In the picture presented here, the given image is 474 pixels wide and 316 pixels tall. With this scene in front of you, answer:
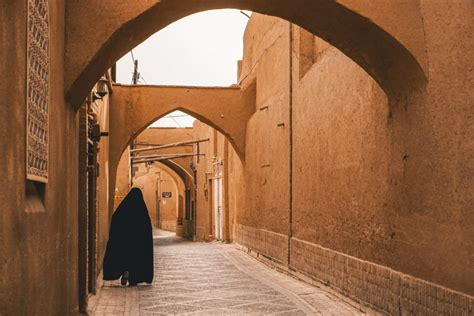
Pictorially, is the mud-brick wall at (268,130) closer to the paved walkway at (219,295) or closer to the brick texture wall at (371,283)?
the brick texture wall at (371,283)

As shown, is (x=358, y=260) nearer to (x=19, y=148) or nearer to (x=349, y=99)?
(x=349, y=99)

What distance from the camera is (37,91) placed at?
139 inches

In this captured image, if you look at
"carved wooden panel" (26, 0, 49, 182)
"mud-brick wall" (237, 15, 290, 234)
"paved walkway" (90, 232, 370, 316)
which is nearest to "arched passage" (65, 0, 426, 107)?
"carved wooden panel" (26, 0, 49, 182)

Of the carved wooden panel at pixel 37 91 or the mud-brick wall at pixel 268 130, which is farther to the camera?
the mud-brick wall at pixel 268 130

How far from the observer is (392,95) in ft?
19.5

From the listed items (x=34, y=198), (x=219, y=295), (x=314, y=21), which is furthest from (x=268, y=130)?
(x=34, y=198)

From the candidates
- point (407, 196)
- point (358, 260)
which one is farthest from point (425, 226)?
point (358, 260)

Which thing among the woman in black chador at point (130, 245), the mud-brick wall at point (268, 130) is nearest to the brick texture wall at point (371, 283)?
the mud-brick wall at point (268, 130)

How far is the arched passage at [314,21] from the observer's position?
5254mm

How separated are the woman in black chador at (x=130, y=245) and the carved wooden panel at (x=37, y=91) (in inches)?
230

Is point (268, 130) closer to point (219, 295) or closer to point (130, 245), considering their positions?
point (130, 245)

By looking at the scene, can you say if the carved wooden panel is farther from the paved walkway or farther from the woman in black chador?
the woman in black chador

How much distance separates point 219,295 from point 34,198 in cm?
501

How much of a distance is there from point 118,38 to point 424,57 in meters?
2.60
